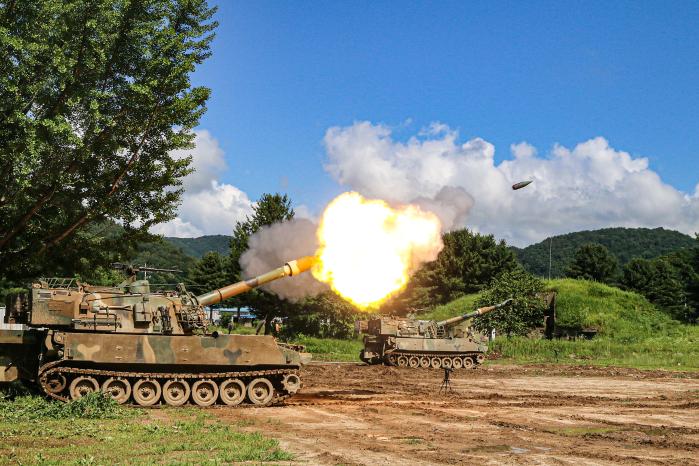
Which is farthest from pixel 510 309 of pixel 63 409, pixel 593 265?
pixel 593 265

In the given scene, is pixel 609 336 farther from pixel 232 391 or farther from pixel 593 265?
pixel 232 391

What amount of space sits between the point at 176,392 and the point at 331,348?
1049 inches

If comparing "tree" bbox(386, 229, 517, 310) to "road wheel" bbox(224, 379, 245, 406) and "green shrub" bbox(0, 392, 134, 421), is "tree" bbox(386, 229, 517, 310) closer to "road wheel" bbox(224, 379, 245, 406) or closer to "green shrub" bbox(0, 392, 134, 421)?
"road wheel" bbox(224, 379, 245, 406)

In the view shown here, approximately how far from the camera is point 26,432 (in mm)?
13555

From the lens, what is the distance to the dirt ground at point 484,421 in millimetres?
12852

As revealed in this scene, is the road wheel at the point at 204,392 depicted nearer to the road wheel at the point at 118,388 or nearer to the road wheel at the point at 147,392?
the road wheel at the point at 147,392

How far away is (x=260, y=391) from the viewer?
2028 cm

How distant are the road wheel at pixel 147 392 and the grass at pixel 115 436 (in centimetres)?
125

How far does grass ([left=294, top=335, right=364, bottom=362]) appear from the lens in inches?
1719

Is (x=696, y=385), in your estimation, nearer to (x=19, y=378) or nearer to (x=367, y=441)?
(x=367, y=441)

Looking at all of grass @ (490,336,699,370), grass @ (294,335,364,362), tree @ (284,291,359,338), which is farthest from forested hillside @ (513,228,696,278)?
grass @ (294,335,364,362)

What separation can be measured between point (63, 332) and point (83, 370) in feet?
3.75

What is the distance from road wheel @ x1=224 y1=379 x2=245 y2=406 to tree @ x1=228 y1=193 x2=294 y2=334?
29.0 m

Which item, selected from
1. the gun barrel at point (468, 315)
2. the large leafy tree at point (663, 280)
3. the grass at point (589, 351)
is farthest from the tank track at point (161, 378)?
the large leafy tree at point (663, 280)
